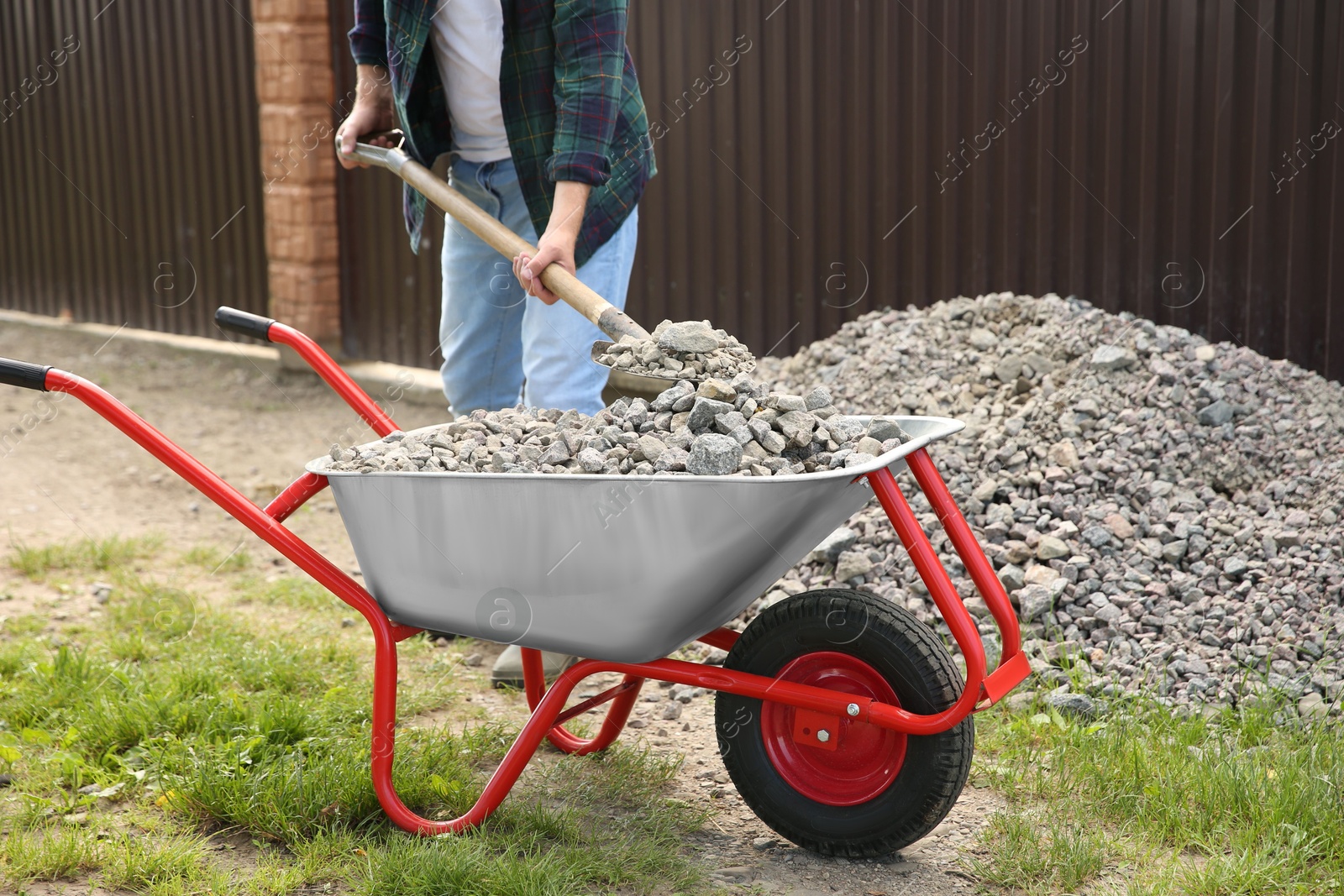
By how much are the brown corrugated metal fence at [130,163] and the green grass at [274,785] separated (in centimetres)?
445

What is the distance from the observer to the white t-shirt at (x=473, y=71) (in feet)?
8.29

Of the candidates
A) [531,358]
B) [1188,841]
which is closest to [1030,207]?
[531,358]

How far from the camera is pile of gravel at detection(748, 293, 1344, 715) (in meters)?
2.67

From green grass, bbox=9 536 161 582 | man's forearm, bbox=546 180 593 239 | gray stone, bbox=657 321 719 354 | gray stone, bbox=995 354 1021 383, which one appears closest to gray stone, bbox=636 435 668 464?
gray stone, bbox=657 321 719 354

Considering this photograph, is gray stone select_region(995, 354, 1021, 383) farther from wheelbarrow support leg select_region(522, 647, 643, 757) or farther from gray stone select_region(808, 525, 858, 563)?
wheelbarrow support leg select_region(522, 647, 643, 757)

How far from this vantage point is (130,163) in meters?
7.45

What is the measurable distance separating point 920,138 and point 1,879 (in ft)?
11.9

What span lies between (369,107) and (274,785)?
1564 mm

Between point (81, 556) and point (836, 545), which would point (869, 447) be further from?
point (81, 556)

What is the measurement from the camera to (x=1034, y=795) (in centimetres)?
225

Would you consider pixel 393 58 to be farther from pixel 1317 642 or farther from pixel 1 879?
pixel 1317 642

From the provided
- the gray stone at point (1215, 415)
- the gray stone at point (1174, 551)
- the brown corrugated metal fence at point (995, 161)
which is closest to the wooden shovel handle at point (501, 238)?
the gray stone at point (1174, 551)

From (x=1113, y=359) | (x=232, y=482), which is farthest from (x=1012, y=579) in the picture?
(x=232, y=482)

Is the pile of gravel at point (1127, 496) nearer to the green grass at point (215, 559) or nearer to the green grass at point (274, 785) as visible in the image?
the green grass at point (274, 785)
